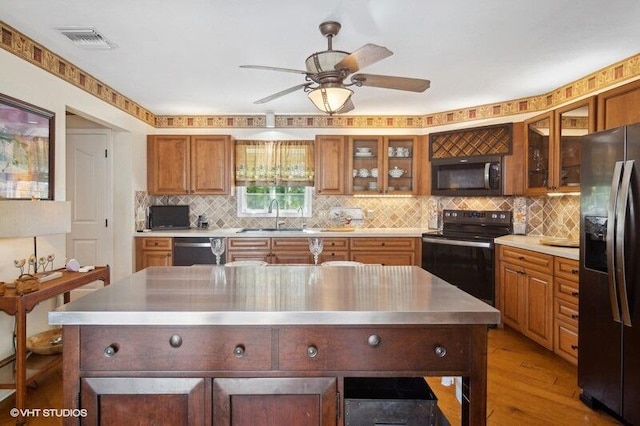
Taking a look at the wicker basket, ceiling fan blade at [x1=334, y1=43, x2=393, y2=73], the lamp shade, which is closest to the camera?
ceiling fan blade at [x1=334, y1=43, x2=393, y2=73]

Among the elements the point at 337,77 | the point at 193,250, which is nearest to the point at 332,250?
the point at 193,250

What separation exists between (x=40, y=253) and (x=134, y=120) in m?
2.10

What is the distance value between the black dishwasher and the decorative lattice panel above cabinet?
9.93ft

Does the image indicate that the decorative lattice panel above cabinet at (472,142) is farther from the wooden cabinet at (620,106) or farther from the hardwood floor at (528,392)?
the hardwood floor at (528,392)

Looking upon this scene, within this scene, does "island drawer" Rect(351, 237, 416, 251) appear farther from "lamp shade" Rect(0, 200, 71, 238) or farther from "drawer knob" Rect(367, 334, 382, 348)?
"drawer knob" Rect(367, 334, 382, 348)

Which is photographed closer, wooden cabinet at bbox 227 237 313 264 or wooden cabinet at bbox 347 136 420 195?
wooden cabinet at bbox 227 237 313 264

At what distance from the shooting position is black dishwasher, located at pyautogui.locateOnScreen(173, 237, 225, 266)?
14.0ft

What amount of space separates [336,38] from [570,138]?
2.28 m

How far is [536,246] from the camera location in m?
3.16

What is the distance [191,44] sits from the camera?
2.74m

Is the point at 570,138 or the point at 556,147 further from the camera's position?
the point at 556,147

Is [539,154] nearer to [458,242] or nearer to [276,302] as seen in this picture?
[458,242]

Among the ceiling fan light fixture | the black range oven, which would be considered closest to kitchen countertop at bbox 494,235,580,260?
the black range oven

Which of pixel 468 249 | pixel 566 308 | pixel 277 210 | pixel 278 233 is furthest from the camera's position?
pixel 277 210
